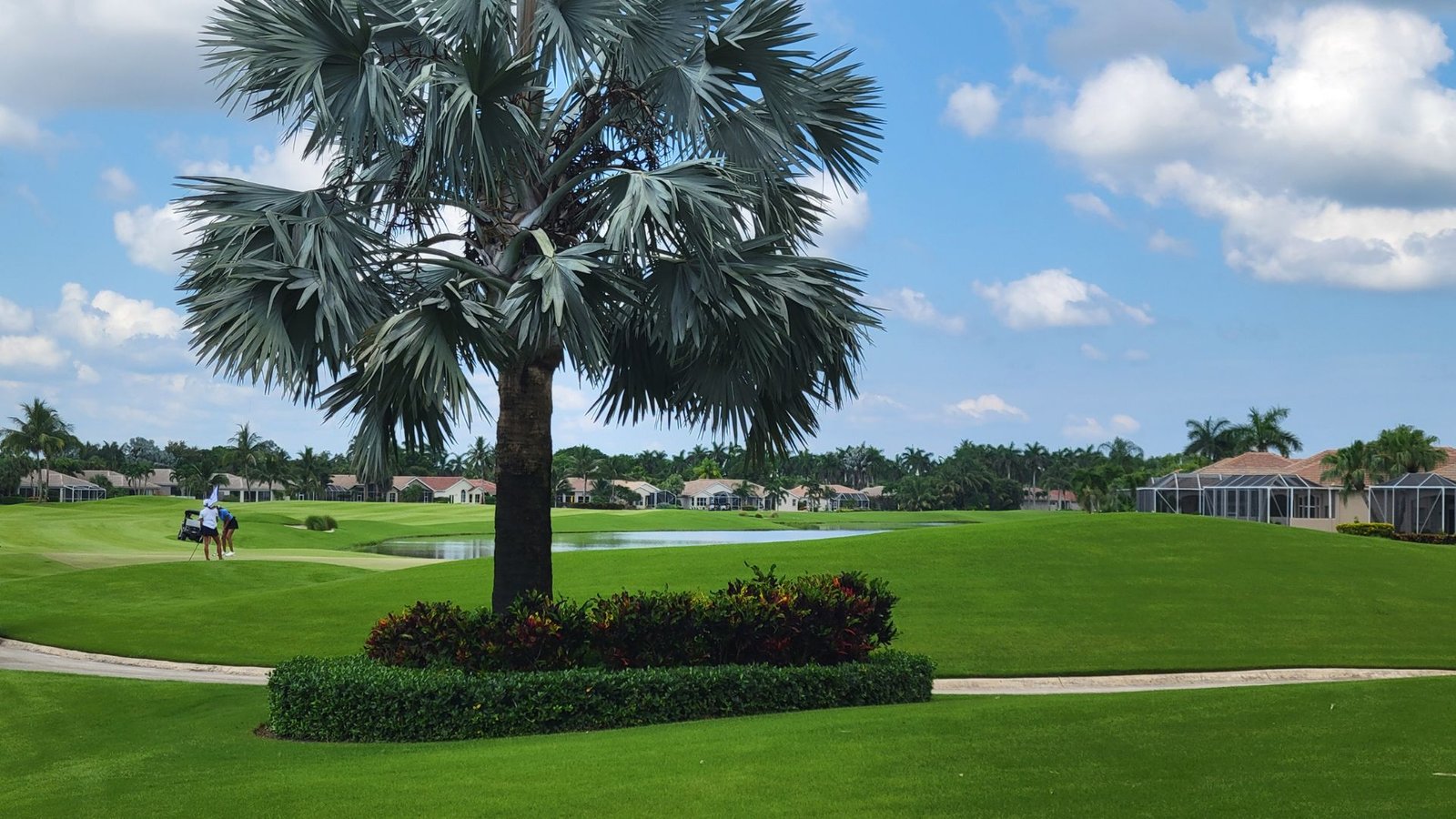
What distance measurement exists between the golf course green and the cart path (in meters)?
0.43

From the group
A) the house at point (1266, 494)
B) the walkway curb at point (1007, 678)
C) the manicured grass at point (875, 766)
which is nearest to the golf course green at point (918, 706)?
the manicured grass at point (875, 766)

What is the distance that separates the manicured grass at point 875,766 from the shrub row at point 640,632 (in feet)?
4.76

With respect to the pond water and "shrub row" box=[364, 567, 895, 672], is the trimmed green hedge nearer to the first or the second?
"shrub row" box=[364, 567, 895, 672]

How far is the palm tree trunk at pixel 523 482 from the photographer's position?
14.1m

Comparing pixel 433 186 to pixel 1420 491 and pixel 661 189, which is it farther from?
pixel 1420 491

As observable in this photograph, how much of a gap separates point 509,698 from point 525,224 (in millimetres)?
5659

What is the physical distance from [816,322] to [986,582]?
11766mm

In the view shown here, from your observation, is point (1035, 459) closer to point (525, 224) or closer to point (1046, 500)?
point (1046, 500)

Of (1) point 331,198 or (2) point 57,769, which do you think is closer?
(2) point 57,769

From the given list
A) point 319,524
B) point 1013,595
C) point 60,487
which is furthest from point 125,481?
point 1013,595

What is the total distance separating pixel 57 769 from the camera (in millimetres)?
11672

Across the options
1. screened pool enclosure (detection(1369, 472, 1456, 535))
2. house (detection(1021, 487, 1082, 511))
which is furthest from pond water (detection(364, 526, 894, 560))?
house (detection(1021, 487, 1082, 511))

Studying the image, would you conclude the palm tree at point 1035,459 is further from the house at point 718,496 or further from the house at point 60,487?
the house at point 60,487

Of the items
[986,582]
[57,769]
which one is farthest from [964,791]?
[986,582]
